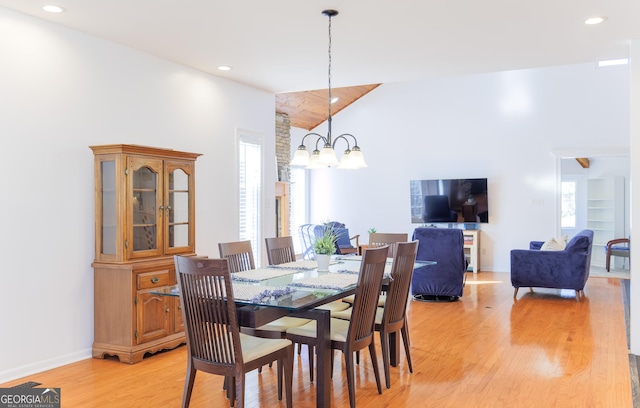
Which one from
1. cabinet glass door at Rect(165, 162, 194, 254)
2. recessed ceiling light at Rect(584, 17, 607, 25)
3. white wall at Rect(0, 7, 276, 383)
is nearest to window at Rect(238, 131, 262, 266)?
white wall at Rect(0, 7, 276, 383)

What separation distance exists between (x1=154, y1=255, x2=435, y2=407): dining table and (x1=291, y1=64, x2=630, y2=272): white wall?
20.0 ft

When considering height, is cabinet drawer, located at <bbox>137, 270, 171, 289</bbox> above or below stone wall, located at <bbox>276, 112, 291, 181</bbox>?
below

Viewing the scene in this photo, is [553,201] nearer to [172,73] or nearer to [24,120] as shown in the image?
[172,73]

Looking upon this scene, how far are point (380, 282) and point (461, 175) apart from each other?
665 cm

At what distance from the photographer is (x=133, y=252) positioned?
13.4ft

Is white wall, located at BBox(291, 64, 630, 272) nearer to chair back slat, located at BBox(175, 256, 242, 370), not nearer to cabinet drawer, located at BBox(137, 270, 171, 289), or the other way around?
cabinet drawer, located at BBox(137, 270, 171, 289)

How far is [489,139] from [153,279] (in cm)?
693

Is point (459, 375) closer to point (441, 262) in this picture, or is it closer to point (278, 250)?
point (278, 250)

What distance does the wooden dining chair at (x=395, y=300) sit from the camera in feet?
11.3

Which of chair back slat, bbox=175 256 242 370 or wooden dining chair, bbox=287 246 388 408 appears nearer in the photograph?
chair back slat, bbox=175 256 242 370

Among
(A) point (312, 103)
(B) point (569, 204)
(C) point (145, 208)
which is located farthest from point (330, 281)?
(B) point (569, 204)

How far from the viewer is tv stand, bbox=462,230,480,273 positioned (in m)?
8.91

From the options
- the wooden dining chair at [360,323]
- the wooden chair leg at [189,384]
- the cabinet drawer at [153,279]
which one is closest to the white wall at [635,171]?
the wooden dining chair at [360,323]

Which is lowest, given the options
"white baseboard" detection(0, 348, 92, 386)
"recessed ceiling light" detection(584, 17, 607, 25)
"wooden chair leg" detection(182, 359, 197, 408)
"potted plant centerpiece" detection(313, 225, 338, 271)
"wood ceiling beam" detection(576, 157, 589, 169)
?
"white baseboard" detection(0, 348, 92, 386)
